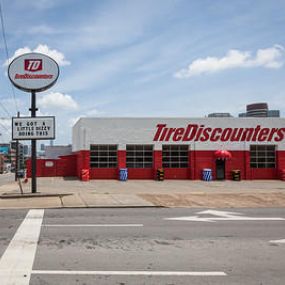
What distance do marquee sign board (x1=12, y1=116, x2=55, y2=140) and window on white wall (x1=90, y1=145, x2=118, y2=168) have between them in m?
15.0

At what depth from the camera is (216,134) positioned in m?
38.4

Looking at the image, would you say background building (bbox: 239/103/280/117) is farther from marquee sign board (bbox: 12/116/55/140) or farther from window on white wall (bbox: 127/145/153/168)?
marquee sign board (bbox: 12/116/55/140)

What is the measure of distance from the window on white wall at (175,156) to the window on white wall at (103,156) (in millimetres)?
4240

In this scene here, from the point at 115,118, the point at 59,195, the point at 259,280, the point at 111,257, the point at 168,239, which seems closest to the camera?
the point at 259,280

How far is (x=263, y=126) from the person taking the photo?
38938 mm

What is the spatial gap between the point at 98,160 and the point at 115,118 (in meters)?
3.88

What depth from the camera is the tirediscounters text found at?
124 feet

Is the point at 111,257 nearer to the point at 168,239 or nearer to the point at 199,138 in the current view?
the point at 168,239

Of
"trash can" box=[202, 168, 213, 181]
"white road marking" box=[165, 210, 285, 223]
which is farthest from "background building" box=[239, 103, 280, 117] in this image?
"white road marking" box=[165, 210, 285, 223]

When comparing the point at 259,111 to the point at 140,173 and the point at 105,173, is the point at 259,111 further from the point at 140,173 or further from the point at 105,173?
the point at 105,173

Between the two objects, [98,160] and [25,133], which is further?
[98,160]

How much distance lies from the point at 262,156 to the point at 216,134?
4.76m

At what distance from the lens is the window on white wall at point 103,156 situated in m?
37.8

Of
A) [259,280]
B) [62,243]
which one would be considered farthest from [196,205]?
[259,280]
